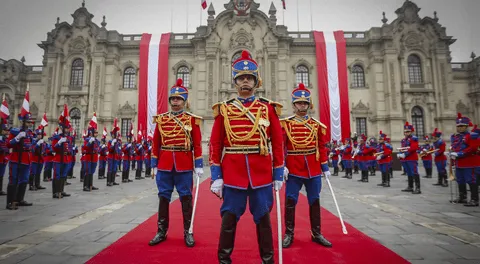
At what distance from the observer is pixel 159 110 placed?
76.8 ft

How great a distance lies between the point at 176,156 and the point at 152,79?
22.2 meters

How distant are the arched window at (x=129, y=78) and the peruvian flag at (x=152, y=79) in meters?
1.62

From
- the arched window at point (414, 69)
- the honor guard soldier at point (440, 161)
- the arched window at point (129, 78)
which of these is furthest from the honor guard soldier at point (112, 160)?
the arched window at point (414, 69)

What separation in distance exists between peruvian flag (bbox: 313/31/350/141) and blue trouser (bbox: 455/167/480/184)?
634 inches

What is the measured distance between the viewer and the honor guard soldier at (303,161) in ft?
11.9

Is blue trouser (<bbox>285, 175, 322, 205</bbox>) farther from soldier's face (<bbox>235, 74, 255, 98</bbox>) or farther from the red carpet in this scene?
soldier's face (<bbox>235, 74, 255, 98</bbox>)

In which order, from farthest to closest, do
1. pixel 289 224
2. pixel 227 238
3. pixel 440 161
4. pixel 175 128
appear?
pixel 440 161 < pixel 175 128 < pixel 289 224 < pixel 227 238

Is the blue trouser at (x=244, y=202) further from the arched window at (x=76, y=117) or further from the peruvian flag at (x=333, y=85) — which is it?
the arched window at (x=76, y=117)

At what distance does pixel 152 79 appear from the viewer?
78.6 ft

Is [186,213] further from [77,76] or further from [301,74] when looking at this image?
[77,76]

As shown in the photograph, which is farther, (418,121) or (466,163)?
(418,121)

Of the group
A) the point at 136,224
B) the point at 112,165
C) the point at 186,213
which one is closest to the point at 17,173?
the point at 136,224

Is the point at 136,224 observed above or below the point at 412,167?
below

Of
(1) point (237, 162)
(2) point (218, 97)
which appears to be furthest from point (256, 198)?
(2) point (218, 97)
